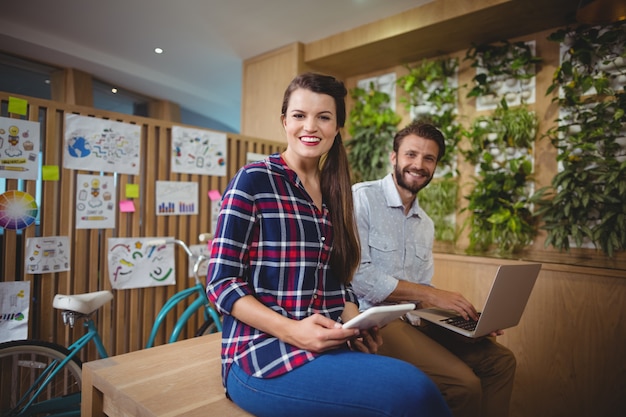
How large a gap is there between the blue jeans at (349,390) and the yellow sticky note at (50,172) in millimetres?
1758

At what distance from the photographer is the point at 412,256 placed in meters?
1.83

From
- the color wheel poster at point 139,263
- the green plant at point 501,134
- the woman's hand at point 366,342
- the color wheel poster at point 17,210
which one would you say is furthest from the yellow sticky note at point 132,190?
the green plant at point 501,134

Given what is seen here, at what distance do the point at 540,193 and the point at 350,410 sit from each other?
250 cm

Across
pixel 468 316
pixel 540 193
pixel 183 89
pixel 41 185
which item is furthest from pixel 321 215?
pixel 183 89

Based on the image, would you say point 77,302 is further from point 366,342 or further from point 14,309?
point 366,342

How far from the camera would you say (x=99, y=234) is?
2299mm

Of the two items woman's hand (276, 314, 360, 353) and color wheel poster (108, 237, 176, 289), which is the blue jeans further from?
color wheel poster (108, 237, 176, 289)

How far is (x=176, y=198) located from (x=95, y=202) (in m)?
0.49

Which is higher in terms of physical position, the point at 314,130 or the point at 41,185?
the point at 314,130

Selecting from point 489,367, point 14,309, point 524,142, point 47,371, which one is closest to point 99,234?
point 14,309

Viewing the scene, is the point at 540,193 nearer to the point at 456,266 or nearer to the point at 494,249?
the point at 494,249

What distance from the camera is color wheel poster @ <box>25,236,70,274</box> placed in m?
2.03

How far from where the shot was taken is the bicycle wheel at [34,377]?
186 cm

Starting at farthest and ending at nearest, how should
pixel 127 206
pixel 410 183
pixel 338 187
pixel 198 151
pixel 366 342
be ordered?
pixel 198 151 < pixel 127 206 < pixel 410 183 < pixel 338 187 < pixel 366 342
